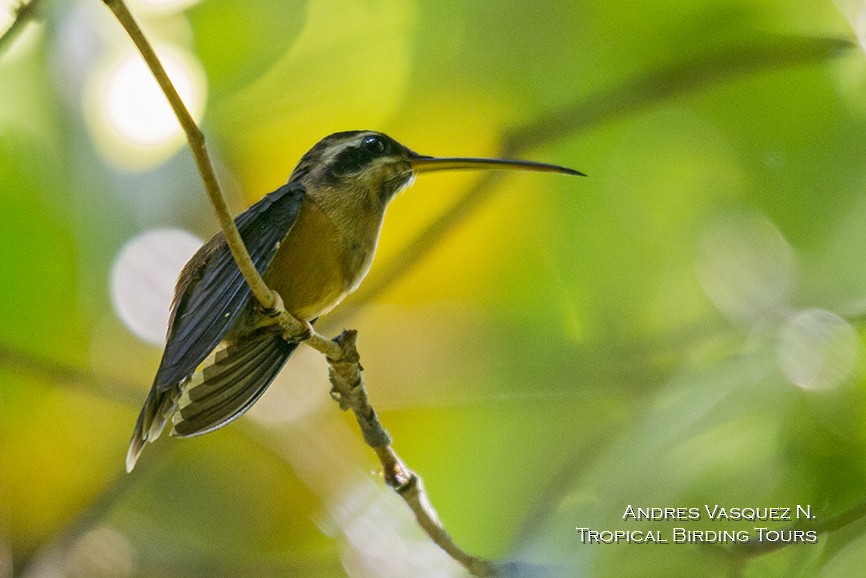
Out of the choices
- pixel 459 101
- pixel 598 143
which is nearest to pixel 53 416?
pixel 459 101

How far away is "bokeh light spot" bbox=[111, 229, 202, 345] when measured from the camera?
3.80 metres

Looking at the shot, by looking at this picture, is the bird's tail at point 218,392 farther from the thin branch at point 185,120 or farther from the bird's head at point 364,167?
the thin branch at point 185,120

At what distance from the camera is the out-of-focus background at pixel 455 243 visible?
3262 millimetres

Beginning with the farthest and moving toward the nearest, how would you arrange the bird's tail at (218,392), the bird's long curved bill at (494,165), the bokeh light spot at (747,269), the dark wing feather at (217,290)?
the bokeh light spot at (747,269) < the bird's long curved bill at (494,165) < the bird's tail at (218,392) < the dark wing feather at (217,290)

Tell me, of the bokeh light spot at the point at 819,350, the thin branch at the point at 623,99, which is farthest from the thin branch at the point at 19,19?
the bokeh light spot at the point at 819,350

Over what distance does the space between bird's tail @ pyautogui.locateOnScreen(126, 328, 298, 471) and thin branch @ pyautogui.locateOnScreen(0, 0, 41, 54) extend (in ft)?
3.23

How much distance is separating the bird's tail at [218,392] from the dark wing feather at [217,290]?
151 mm

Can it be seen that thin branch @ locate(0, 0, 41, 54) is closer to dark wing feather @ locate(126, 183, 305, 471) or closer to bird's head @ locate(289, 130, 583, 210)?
dark wing feather @ locate(126, 183, 305, 471)

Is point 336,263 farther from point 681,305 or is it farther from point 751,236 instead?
point 751,236

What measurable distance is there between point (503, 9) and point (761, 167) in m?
1.18

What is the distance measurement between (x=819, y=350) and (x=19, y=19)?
7.55ft

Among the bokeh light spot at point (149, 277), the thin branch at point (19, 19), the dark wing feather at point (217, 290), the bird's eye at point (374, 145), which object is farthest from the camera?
the bokeh light spot at point (149, 277)

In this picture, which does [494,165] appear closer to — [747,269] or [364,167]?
[364,167]

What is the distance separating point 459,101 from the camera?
370cm
